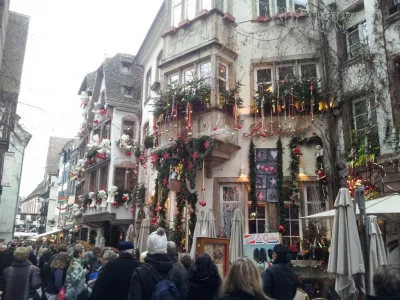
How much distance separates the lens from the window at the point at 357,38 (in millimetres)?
12578

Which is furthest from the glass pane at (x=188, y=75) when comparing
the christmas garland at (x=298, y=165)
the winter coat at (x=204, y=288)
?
the winter coat at (x=204, y=288)

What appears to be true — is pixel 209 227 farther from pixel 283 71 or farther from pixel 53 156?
pixel 53 156

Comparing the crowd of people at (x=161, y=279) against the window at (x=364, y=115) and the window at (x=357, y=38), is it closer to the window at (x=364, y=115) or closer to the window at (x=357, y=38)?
the window at (x=364, y=115)

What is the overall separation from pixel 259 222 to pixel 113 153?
454 inches

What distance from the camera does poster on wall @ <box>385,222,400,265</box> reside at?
32.7 ft

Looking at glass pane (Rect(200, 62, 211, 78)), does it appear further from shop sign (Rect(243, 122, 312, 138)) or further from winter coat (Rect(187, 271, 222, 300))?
winter coat (Rect(187, 271, 222, 300))

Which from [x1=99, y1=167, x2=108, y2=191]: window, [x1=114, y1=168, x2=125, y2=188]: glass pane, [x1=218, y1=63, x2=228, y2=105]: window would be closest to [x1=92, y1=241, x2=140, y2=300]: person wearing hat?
[x1=218, y1=63, x2=228, y2=105]: window

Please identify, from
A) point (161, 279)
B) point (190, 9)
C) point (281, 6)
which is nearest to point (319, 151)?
point (281, 6)

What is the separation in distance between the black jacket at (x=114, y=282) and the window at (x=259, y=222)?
8.86 meters

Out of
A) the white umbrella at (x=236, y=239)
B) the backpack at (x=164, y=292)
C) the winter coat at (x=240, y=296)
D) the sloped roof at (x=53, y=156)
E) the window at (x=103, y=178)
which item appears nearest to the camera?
the winter coat at (x=240, y=296)

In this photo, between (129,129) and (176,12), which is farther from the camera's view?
(129,129)

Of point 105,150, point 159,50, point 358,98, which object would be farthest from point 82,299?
point 105,150

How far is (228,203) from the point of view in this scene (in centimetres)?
1330

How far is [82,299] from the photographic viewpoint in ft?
20.7
